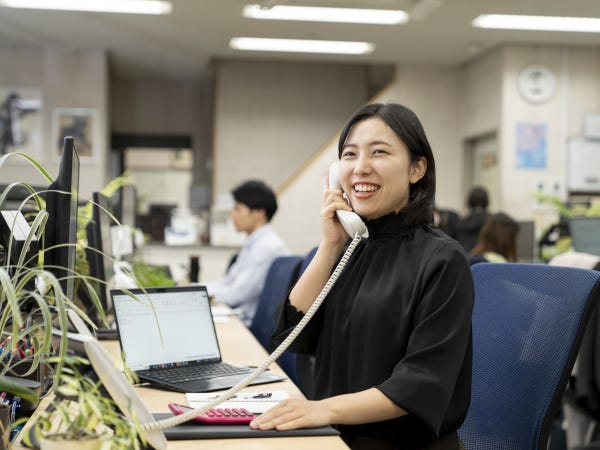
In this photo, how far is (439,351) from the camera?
1.41 meters

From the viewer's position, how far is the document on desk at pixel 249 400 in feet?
4.64

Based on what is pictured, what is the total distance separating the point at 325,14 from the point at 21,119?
3.78 metres

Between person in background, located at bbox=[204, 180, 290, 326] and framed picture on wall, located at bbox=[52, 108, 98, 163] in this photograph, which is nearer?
person in background, located at bbox=[204, 180, 290, 326]

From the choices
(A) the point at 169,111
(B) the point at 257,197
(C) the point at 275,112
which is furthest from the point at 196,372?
(A) the point at 169,111

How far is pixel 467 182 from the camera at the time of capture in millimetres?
9203

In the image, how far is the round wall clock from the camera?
7998 mm

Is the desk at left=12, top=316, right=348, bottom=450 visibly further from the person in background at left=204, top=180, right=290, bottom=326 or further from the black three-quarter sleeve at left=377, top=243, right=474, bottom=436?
the person in background at left=204, top=180, right=290, bottom=326

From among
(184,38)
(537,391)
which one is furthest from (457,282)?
(184,38)

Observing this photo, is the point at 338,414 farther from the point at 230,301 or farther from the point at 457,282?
the point at 230,301

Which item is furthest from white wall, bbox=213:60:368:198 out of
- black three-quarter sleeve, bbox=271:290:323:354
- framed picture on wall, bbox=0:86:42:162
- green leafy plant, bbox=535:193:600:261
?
black three-quarter sleeve, bbox=271:290:323:354

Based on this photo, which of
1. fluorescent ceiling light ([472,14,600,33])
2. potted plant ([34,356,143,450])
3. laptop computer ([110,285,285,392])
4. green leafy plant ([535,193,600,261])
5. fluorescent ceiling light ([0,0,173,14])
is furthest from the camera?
fluorescent ceiling light ([472,14,600,33])

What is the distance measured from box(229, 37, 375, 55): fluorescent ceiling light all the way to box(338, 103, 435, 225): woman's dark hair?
647cm

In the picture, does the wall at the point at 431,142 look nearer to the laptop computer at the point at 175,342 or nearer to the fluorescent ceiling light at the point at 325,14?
the fluorescent ceiling light at the point at 325,14

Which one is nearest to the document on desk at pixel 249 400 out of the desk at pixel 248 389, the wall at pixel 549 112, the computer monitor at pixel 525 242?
the desk at pixel 248 389
